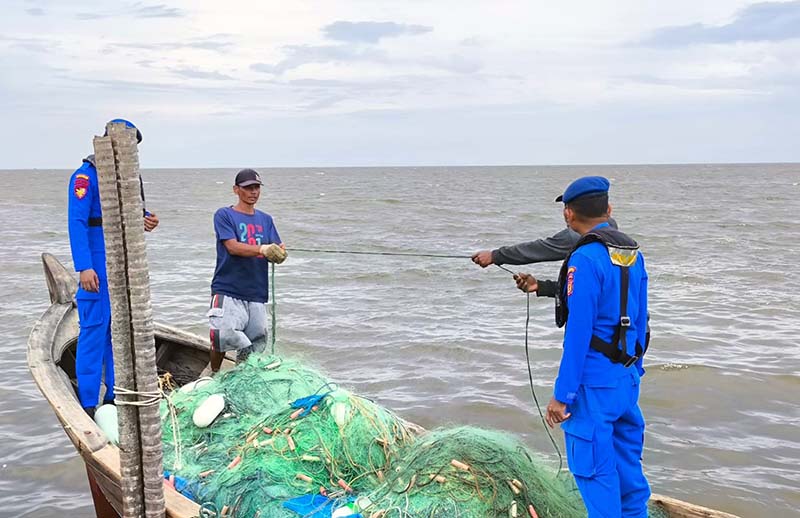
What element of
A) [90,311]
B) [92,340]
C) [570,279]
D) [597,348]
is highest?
[570,279]

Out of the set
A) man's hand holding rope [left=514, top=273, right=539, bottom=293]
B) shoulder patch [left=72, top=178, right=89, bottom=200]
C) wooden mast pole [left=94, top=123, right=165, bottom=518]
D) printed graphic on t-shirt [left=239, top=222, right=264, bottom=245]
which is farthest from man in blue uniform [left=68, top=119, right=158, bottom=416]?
man's hand holding rope [left=514, top=273, right=539, bottom=293]

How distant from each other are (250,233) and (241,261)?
0.83 feet

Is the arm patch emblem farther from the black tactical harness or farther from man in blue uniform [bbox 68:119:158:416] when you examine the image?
the black tactical harness

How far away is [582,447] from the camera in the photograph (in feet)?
12.1

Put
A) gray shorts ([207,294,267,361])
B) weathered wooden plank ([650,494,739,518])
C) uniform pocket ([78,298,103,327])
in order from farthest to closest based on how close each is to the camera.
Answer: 1. gray shorts ([207,294,267,361])
2. uniform pocket ([78,298,103,327])
3. weathered wooden plank ([650,494,739,518])

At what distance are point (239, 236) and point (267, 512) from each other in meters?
2.61

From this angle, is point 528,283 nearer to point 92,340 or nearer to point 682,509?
point 682,509

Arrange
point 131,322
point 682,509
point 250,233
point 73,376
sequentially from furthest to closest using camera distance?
point 73,376, point 250,233, point 682,509, point 131,322

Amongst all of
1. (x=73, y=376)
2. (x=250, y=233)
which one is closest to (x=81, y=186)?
(x=250, y=233)

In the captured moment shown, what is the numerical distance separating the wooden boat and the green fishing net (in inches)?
8.3

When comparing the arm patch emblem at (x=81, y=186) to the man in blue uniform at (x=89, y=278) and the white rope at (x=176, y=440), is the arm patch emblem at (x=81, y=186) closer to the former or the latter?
the man in blue uniform at (x=89, y=278)

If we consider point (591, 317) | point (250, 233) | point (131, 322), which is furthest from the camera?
point (250, 233)

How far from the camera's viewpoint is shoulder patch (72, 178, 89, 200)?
5281mm

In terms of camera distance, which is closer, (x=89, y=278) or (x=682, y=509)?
(x=682, y=509)
